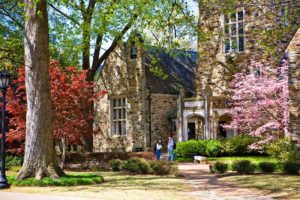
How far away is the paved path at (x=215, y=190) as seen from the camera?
13.0m

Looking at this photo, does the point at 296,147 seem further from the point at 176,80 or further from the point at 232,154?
the point at 176,80

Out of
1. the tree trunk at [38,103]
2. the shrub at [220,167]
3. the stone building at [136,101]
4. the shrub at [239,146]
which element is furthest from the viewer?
the stone building at [136,101]

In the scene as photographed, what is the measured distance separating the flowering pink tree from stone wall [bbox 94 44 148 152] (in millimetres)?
8704

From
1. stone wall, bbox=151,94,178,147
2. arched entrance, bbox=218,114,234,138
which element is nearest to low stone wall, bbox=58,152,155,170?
arched entrance, bbox=218,114,234,138

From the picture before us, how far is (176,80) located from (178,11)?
21.2 m

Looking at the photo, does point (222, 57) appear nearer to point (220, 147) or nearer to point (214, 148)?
point (220, 147)

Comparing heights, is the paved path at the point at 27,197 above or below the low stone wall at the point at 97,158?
below

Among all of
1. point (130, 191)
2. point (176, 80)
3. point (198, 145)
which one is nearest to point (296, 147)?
point (198, 145)

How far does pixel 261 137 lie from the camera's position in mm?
26688

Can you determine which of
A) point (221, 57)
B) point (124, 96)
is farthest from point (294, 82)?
point (124, 96)

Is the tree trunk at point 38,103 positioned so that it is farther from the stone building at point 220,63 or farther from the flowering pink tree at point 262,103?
the stone building at point 220,63

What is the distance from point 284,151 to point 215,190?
7.36 metres

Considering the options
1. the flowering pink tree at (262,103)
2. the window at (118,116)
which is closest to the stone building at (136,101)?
the window at (118,116)

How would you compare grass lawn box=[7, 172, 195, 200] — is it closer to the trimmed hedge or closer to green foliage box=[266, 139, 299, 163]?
green foliage box=[266, 139, 299, 163]
